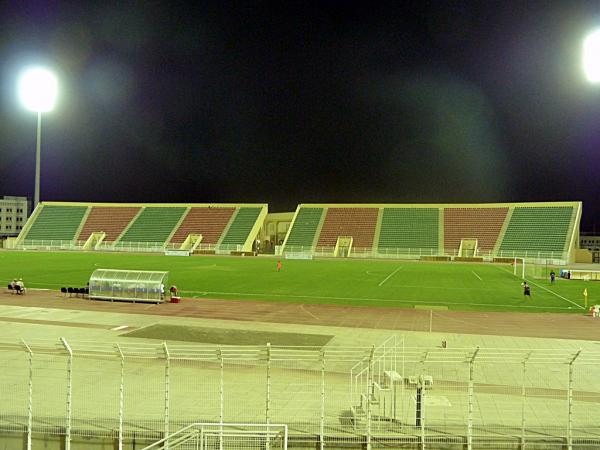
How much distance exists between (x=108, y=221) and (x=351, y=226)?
173 ft

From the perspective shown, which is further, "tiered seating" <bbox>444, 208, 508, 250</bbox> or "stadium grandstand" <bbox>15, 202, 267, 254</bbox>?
"stadium grandstand" <bbox>15, 202, 267, 254</bbox>

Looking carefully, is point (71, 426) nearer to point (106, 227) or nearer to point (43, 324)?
point (43, 324)

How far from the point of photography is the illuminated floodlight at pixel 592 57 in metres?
38.2

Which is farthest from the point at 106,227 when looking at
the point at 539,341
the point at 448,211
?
the point at 539,341

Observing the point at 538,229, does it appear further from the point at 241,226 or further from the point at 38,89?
the point at 38,89

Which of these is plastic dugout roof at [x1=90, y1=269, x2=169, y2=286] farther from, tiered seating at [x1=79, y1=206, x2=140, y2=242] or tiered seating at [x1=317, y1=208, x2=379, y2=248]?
tiered seating at [x1=79, y1=206, x2=140, y2=242]

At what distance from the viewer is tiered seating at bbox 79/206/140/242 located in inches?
4028

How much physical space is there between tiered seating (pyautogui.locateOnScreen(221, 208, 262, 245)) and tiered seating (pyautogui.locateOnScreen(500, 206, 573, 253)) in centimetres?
4699

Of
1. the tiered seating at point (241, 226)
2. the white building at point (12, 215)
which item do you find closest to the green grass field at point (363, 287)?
the tiered seating at point (241, 226)

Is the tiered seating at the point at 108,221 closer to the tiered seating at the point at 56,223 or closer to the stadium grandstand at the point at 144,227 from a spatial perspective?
the stadium grandstand at the point at 144,227

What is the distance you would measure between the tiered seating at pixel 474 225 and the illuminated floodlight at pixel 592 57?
5041 centimetres

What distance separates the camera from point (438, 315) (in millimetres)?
28266

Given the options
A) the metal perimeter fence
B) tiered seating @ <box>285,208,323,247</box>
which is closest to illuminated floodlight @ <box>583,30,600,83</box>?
the metal perimeter fence

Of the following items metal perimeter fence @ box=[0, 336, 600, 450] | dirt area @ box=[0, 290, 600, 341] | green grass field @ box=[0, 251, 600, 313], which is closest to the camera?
metal perimeter fence @ box=[0, 336, 600, 450]
